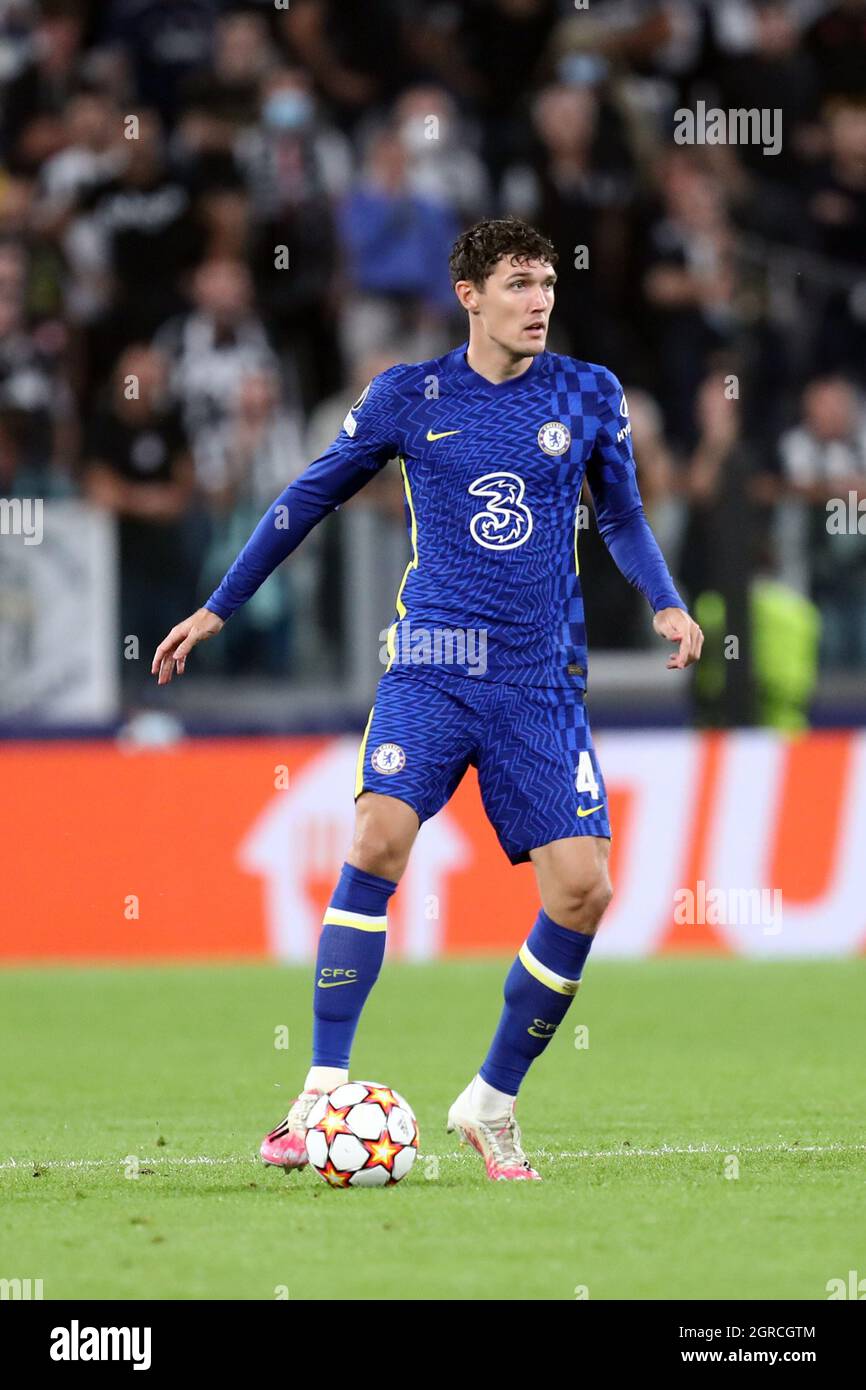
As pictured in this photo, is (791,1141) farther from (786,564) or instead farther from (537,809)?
(786,564)

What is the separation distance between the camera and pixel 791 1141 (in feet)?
22.5

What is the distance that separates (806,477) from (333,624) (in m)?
2.62

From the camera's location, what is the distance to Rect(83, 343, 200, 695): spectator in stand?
12875mm

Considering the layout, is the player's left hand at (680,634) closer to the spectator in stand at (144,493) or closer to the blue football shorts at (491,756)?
the blue football shorts at (491,756)

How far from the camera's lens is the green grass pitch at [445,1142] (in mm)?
4930

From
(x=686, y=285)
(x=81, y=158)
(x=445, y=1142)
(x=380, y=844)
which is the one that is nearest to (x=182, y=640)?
(x=380, y=844)

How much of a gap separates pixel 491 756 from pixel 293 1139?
1094 mm

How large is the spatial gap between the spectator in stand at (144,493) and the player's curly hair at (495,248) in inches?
256

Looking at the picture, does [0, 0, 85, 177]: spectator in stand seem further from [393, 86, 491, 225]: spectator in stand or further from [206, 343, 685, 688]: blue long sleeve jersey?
[206, 343, 685, 688]: blue long sleeve jersey

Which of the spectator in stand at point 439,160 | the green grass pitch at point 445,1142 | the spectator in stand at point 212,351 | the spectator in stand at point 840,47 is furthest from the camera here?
the spectator in stand at point 840,47

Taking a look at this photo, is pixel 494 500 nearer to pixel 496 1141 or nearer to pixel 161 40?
pixel 496 1141

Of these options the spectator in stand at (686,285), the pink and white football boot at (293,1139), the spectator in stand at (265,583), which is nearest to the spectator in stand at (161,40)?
the spectator in stand at (686,285)
